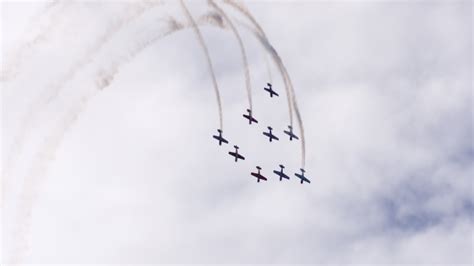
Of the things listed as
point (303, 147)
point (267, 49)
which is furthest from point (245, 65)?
point (303, 147)

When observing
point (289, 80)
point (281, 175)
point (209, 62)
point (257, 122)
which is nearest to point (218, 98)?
point (209, 62)

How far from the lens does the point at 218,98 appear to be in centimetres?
11262

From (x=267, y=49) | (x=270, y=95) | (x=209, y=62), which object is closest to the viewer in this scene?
(x=209, y=62)

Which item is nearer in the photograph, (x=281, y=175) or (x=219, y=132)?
(x=219, y=132)

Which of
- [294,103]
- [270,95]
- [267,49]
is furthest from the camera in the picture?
[270,95]

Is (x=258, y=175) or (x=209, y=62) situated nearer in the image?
(x=209, y=62)

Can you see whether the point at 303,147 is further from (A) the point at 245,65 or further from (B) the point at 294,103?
(A) the point at 245,65

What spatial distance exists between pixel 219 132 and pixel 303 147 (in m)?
12.8

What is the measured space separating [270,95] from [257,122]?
14.7 ft

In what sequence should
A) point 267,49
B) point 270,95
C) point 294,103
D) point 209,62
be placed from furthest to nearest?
1. point 270,95
2. point 294,103
3. point 267,49
4. point 209,62

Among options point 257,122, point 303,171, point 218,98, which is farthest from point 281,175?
point 218,98

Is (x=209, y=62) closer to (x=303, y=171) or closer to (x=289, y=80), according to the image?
(x=289, y=80)

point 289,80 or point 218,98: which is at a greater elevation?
point 289,80

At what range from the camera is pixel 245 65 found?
116 m
